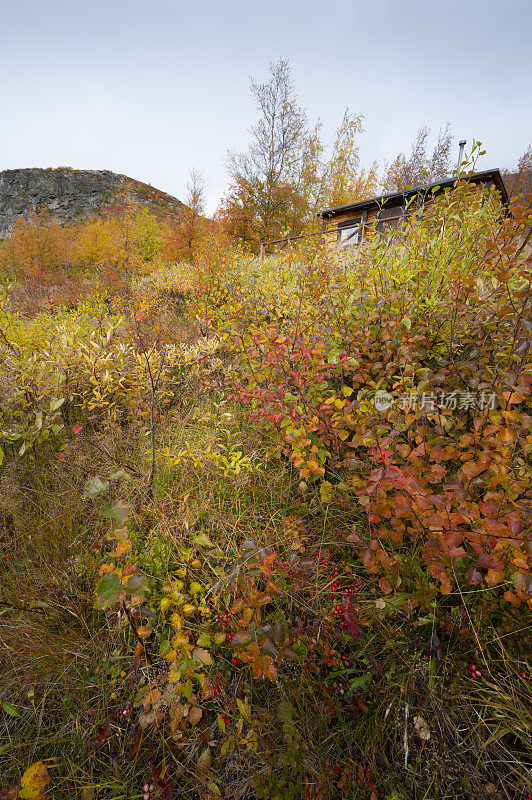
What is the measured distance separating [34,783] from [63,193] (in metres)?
69.7

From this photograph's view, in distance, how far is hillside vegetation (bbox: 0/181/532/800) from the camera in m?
1.09

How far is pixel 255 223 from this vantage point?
17.1 metres

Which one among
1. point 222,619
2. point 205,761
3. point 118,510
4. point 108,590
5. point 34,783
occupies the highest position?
point 118,510

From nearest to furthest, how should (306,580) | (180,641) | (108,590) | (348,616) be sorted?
1. (108,590)
2. (180,641)
3. (348,616)
4. (306,580)

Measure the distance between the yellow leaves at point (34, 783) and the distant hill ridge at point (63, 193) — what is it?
56514 millimetres

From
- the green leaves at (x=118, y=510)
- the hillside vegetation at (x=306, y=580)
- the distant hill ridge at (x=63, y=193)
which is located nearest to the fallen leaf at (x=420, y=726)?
the hillside vegetation at (x=306, y=580)

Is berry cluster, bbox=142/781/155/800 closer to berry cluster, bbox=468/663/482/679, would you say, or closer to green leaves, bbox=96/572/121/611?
green leaves, bbox=96/572/121/611

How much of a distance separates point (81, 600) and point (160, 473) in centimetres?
81

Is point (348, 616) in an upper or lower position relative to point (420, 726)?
upper

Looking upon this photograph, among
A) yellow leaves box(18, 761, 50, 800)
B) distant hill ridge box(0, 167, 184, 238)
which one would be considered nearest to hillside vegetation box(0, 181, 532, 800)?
yellow leaves box(18, 761, 50, 800)

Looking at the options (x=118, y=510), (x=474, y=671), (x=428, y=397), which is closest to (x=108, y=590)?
(x=118, y=510)

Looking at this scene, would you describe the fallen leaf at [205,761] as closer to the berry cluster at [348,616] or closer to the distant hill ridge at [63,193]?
the berry cluster at [348,616]

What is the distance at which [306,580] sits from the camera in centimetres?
145

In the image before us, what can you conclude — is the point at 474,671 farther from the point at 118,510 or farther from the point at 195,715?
the point at 118,510
